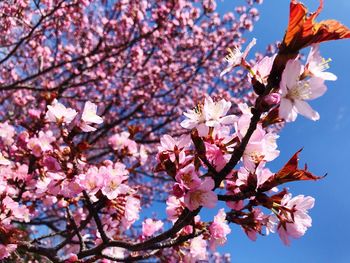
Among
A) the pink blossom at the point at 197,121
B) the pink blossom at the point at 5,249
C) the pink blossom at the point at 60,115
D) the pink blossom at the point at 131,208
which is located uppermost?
the pink blossom at the point at 60,115

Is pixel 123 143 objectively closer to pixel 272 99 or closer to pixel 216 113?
pixel 216 113

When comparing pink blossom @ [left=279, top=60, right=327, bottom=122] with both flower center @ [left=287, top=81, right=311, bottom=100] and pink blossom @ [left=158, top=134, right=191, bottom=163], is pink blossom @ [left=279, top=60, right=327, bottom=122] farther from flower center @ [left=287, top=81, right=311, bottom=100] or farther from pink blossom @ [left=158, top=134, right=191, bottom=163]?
pink blossom @ [left=158, top=134, right=191, bottom=163]

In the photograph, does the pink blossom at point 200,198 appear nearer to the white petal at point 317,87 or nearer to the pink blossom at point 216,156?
the pink blossom at point 216,156

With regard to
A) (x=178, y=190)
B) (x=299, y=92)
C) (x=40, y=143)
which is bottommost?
(x=178, y=190)

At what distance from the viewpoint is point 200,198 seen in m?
1.89

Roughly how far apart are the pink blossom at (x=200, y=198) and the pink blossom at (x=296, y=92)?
505 millimetres

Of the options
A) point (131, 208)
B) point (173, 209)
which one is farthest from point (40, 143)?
point (173, 209)

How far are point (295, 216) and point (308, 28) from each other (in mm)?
996

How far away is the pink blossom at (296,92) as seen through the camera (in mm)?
1589

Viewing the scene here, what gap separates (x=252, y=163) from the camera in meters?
1.86

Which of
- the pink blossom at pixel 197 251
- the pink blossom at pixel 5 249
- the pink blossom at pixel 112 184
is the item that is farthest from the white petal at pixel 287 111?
the pink blossom at pixel 5 249

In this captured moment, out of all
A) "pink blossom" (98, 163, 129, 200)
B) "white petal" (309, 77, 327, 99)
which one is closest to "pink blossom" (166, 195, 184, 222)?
"pink blossom" (98, 163, 129, 200)

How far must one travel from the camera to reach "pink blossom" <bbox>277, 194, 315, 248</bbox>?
Answer: 200 cm

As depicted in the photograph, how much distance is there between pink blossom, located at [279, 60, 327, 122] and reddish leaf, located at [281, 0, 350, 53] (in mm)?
95
